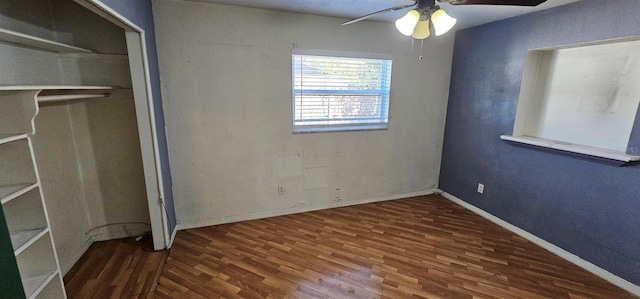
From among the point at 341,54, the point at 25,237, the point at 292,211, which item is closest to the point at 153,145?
the point at 25,237

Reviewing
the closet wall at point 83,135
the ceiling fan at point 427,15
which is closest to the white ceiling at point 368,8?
the ceiling fan at point 427,15

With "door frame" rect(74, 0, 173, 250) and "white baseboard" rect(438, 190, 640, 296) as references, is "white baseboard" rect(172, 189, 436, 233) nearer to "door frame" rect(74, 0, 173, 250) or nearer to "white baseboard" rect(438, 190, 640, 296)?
"door frame" rect(74, 0, 173, 250)

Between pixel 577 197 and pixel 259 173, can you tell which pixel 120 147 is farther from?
pixel 577 197

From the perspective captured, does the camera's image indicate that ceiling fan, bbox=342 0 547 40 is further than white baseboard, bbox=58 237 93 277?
No

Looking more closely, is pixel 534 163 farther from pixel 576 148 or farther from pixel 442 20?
pixel 442 20

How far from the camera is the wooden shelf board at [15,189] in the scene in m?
1.21

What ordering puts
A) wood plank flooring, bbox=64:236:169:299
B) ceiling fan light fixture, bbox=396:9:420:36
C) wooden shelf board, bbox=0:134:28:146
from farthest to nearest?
wood plank flooring, bbox=64:236:169:299 < ceiling fan light fixture, bbox=396:9:420:36 < wooden shelf board, bbox=0:134:28:146

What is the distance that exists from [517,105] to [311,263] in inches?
102

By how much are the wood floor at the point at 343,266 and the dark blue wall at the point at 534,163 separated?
0.90 ft

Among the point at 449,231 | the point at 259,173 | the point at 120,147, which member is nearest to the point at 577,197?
the point at 449,231

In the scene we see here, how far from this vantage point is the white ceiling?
2.35m

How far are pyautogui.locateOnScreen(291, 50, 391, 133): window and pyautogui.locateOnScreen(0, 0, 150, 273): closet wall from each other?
5.27ft

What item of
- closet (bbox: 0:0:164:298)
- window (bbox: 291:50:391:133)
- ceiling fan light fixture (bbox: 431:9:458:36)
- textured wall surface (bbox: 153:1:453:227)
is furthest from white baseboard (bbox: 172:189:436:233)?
ceiling fan light fixture (bbox: 431:9:458:36)

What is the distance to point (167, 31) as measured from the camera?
240 centimetres
